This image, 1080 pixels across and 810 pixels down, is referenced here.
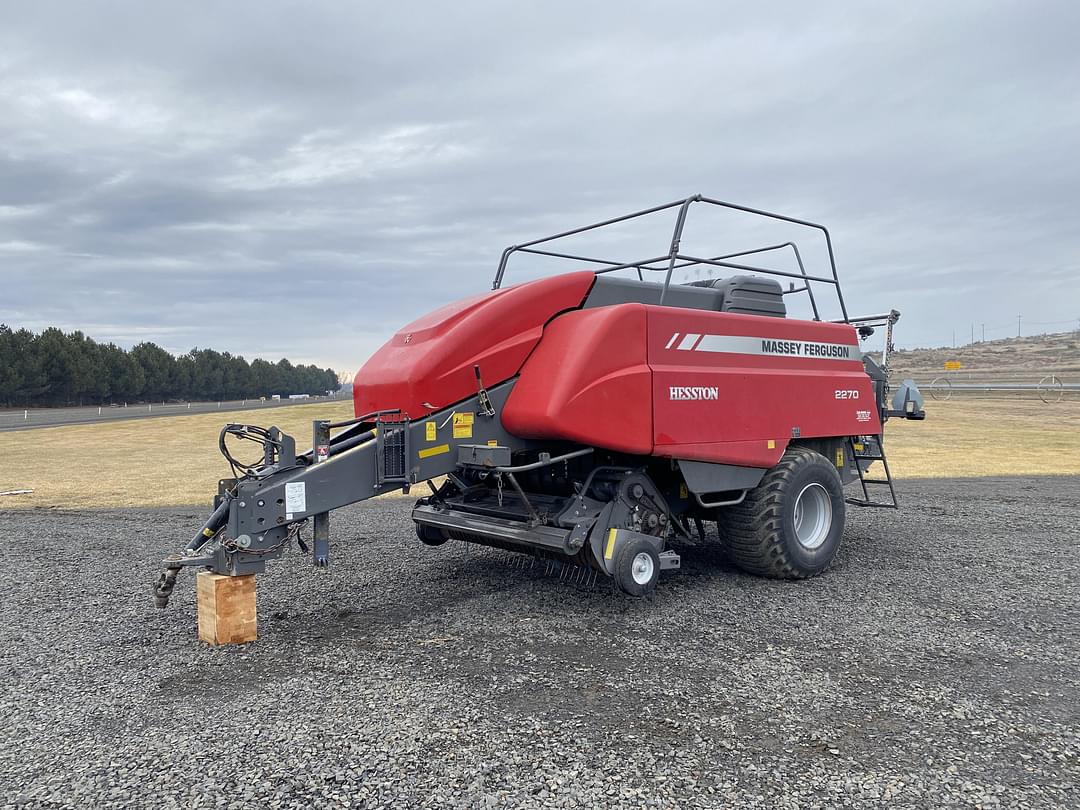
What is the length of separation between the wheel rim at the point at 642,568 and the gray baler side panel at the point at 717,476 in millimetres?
683

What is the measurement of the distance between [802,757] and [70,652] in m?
4.35

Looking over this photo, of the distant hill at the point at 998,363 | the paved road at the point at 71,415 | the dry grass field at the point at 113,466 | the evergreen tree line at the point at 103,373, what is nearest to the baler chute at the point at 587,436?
the dry grass field at the point at 113,466

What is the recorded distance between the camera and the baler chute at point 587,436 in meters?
5.13

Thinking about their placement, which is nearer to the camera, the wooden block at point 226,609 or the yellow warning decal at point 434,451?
the wooden block at point 226,609

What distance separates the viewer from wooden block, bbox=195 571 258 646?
4.84 meters

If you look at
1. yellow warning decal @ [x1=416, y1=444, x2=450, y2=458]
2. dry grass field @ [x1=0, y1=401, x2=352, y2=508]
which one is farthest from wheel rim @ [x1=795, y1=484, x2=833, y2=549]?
dry grass field @ [x1=0, y1=401, x2=352, y2=508]

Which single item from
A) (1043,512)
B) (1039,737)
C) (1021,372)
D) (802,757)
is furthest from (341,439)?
(1021,372)

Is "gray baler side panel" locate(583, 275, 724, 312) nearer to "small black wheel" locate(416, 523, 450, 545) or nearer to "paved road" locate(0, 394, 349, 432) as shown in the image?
"small black wheel" locate(416, 523, 450, 545)

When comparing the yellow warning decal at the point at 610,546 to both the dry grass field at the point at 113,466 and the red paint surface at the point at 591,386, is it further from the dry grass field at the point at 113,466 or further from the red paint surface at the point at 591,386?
the dry grass field at the point at 113,466

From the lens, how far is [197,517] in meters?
10.6

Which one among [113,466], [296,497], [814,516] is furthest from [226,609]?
[113,466]

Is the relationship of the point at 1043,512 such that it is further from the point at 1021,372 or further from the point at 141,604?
the point at 1021,372

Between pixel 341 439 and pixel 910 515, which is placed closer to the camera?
pixel 341 439

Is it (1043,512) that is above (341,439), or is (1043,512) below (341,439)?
below
